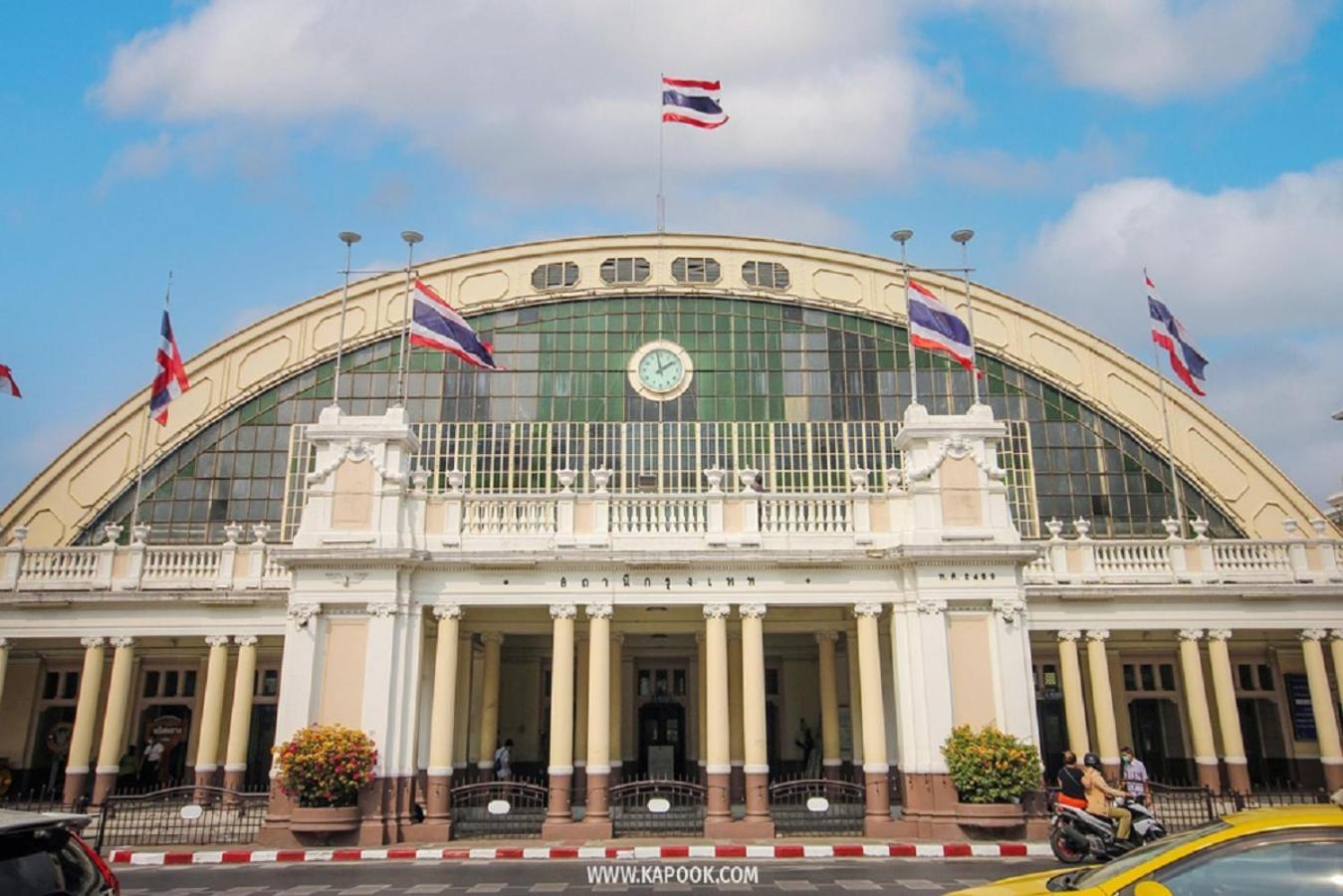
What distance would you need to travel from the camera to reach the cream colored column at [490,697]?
28920 millimetres

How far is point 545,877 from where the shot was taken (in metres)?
17.7

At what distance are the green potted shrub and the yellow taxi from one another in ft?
55.1

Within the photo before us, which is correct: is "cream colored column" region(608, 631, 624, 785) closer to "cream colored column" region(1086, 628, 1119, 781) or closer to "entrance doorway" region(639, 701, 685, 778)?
"entrance doorway" region(639, 701, 685, 778)

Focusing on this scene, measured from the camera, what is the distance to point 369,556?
2444 cm

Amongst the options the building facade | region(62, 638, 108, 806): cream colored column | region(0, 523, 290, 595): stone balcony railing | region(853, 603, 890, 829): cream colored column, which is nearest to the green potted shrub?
the building facade

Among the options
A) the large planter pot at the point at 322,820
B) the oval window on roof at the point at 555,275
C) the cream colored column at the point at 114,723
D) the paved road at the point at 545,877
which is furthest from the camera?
the oval window on roof at the point at 555,275

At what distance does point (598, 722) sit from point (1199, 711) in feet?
58.3

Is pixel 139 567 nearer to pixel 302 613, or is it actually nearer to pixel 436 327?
pixel 302 613

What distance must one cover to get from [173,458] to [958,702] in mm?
30421

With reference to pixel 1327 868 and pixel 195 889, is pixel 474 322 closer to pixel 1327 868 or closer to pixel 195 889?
pixel 195 889

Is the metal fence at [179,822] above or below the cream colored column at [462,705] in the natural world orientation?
below

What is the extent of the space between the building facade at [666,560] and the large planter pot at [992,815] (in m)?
0.43

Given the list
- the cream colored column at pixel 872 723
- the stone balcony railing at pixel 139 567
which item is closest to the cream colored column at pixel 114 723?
the stone balcony railing at pixel 139 567

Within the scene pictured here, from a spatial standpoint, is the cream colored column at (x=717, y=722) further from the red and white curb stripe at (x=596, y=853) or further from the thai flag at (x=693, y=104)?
the thai flag at (x=693, y=104)
